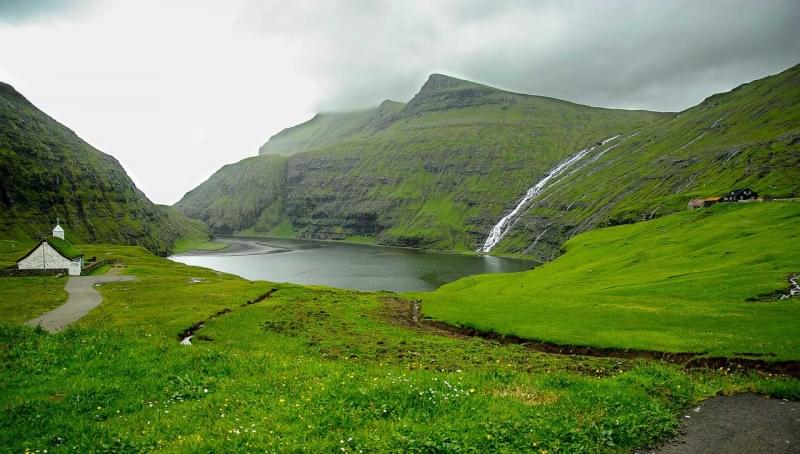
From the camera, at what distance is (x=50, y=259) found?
278 ft

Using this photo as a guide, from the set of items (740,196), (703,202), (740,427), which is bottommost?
(740,427)

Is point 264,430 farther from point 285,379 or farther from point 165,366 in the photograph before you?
point 165,366

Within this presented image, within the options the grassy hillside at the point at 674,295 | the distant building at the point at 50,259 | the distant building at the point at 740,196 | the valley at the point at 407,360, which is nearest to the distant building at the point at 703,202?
the distant building at the point at 740,196

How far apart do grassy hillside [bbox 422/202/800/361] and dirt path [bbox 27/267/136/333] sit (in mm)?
38030

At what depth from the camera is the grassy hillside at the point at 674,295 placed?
3102 centimetres

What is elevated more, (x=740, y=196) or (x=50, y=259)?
(x=740, y=196)

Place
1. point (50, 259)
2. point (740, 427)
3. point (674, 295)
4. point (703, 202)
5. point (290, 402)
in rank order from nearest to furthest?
1. point (290, 402)
2. point (740, 427)
3. point (674, 295)
4. point (50, 259)
5. point (703, 202)

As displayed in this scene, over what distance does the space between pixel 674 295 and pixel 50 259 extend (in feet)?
353

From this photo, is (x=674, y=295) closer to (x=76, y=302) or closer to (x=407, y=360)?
(x=407, y=360)

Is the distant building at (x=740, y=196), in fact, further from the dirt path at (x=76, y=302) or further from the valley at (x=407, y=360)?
the dirt path at (x=76, y=302)

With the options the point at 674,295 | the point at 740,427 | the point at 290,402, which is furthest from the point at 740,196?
the point at 290,402

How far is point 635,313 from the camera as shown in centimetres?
3922

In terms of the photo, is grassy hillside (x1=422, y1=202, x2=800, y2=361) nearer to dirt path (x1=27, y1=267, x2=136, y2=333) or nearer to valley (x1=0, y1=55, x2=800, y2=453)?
valley (x1=0, y1=55, x2=800, y2=453)

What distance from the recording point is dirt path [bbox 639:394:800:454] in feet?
38.8
